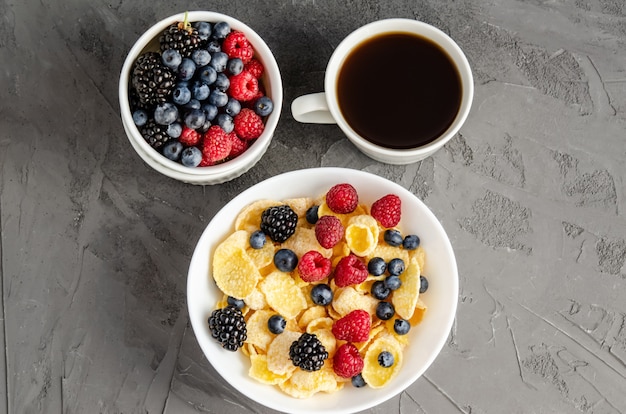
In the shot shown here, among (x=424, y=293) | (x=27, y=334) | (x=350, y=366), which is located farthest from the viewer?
(x=27, y=334)

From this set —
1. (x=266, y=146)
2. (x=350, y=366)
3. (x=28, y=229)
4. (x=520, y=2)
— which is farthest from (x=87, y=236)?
(x=520, y=2)

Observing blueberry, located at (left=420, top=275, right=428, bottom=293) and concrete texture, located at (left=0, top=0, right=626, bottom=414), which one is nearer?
blueberry, located at (left=420, top=275, right=428, bottom=293)

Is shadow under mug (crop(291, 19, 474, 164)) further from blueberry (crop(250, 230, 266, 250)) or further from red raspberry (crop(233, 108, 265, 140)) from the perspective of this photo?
blueberry (crop(250, 230, 266, 250))

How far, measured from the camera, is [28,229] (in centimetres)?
150

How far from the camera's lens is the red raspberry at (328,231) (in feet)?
4.14

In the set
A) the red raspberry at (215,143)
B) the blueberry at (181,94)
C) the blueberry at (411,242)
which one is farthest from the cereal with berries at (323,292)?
the blueberry at (181,94)

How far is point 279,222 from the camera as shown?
4.21ft

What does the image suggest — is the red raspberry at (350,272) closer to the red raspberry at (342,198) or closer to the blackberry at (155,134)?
the red raspberry at (342,198)

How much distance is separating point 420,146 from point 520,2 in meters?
0.39

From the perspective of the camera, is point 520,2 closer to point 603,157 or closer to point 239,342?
point 603,157

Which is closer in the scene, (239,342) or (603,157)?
(239,342)

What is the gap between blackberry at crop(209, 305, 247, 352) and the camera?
126cm

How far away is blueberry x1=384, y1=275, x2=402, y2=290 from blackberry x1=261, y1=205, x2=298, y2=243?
0.18 m

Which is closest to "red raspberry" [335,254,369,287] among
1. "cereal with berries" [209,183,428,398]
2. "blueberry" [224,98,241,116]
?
"cereal with berries" [209,183,428,398]
